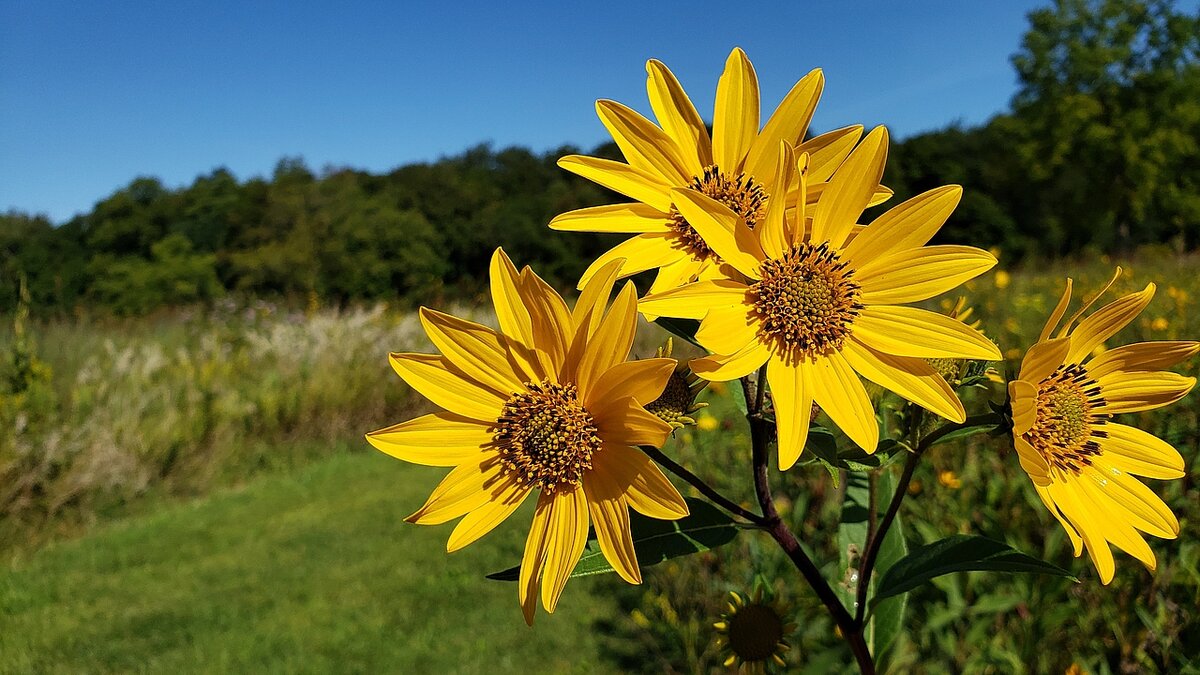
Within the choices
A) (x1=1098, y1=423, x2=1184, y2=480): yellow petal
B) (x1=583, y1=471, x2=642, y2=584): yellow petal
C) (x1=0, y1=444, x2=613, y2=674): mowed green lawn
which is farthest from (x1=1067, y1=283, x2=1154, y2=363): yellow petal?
(x1=0, y1=444, x2=613, y2=674): mowed green lawn

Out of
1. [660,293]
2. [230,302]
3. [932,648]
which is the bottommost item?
[932,648]

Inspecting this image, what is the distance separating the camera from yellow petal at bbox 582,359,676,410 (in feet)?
2.58

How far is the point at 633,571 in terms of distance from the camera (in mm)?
807

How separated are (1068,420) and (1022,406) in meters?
0.18

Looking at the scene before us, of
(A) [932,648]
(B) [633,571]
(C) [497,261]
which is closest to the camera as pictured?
(B) [633,571]

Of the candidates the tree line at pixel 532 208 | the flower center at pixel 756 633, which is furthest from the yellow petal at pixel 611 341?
the tree line at pixel 532 208

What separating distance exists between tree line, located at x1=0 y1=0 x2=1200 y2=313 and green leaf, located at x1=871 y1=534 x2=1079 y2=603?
60.9 feet

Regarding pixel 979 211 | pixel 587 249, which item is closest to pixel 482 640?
pixel 587 249

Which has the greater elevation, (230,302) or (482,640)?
(230,302)

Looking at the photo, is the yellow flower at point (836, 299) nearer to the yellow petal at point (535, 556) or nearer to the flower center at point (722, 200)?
the flower center at point (722, 200)

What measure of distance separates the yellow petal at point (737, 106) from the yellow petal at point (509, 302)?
0.36 meters

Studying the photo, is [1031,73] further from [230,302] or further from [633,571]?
[633,571]

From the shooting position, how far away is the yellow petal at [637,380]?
2.58ft

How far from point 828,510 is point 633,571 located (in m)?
2.48
